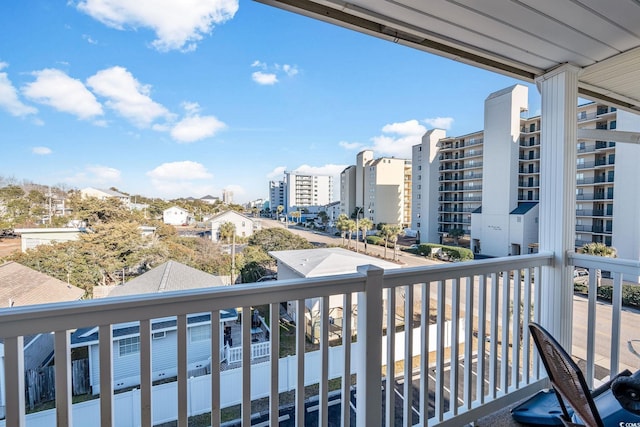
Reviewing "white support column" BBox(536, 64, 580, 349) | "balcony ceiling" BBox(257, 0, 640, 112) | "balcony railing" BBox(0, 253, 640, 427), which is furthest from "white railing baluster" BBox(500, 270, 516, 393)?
"balcony ceiling" BBox(257, 0, 640, 112)

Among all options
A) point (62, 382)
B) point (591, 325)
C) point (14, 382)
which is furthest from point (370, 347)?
point (591, 325)

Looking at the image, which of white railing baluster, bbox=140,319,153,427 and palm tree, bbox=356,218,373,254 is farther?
palm tree, bbox=356,218,373,254

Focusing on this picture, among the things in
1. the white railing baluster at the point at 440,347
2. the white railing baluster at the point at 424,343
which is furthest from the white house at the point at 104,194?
the white railing baluster at the point at 440,347

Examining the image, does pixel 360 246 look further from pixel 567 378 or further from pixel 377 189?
pixel 567 378

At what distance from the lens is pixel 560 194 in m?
2.07

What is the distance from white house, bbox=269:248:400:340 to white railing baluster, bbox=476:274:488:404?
0.63 m

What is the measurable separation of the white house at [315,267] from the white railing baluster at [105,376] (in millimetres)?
664

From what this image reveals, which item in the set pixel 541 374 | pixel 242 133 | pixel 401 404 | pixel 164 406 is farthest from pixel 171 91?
pixel 541 374

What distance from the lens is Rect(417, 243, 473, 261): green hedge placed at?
71.7 inches

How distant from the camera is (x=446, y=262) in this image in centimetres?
173

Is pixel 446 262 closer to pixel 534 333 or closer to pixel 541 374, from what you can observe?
pixel 534 333

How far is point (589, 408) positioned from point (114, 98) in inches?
83.6

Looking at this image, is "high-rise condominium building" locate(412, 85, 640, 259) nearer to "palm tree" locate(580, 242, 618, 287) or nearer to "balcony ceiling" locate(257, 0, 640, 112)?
"palm tree" locate(580, 242, 618, 287)

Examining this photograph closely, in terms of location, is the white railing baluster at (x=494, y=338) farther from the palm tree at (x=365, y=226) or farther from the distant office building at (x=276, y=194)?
the distant office building at (x=276, y=194)
